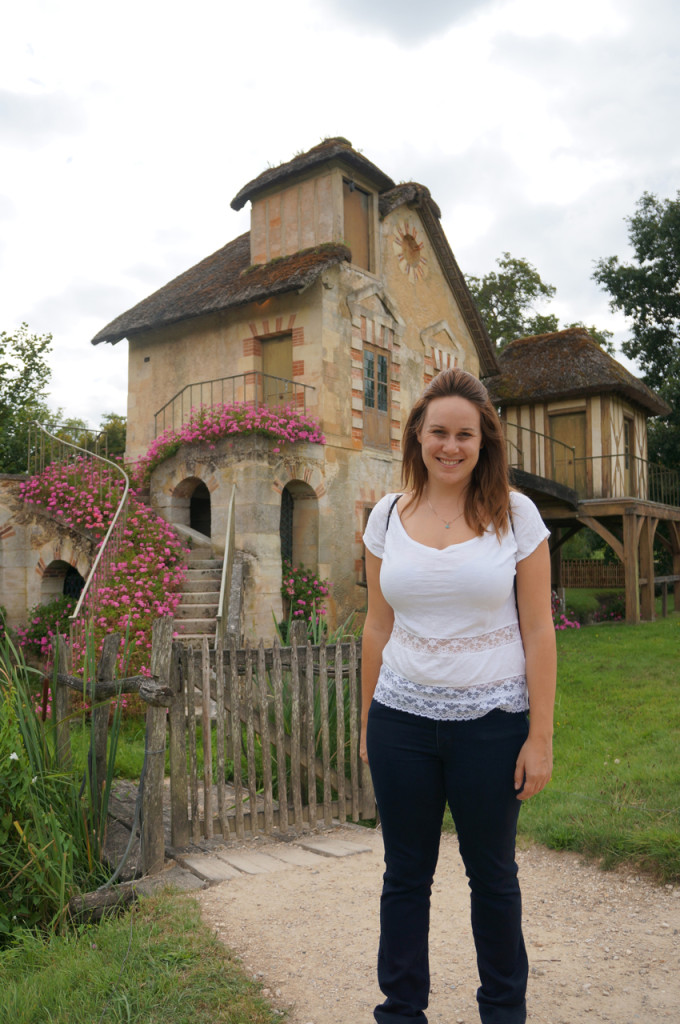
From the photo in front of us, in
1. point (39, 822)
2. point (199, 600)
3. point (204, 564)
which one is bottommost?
point (39, 822)

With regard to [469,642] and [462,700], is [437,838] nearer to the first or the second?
[462,700]

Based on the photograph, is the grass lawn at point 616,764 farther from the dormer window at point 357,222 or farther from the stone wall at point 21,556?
the stone wall at point 21,556

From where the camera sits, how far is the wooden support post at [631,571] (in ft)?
52.2

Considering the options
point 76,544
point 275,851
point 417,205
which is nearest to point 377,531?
point 275,851

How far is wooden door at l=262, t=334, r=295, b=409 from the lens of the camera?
13.5 metres

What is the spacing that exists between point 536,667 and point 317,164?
1282cm

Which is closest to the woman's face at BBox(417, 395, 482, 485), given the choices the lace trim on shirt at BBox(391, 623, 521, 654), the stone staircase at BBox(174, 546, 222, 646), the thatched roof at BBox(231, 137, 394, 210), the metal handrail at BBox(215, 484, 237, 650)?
the lace trim on shirt at BBox(391, 623, 521, 654)

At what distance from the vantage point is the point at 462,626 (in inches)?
91.1

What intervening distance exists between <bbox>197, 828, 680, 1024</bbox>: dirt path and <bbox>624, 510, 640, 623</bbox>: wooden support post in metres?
12.2

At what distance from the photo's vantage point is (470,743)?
2273 mm

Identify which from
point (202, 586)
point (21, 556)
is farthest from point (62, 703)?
point (21, 556)

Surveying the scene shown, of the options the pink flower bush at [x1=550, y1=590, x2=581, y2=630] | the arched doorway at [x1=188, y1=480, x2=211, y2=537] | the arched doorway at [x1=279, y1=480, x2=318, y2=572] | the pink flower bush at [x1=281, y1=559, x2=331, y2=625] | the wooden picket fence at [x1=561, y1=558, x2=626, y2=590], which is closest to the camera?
the pink flower bush at [x1=281, y1=559, x2=331, y2=625]

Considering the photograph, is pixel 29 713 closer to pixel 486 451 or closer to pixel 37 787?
pixel 37 787

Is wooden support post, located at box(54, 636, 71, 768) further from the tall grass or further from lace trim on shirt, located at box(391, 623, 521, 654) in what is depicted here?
lace trim on shirt, located at box(391, 623, 521, 654)
